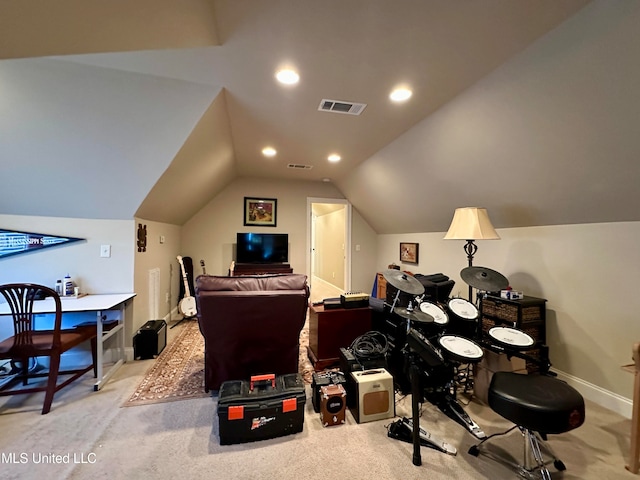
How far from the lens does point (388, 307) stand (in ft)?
9.16

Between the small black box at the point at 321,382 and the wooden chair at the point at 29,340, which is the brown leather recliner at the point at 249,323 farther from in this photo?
the wooden chair at the point at 29,340

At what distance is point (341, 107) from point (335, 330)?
2.25 m

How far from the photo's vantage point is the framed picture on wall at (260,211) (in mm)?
5609

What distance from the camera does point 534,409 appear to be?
1.42 m

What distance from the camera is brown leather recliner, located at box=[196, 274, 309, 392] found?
2.16 meters

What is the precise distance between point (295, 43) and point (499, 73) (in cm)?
150

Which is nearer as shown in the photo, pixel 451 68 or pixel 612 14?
pixel 612 14

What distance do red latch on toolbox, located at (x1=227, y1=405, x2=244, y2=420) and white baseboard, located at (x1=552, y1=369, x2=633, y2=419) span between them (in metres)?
2.95

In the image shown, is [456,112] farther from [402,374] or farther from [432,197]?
[402,374]

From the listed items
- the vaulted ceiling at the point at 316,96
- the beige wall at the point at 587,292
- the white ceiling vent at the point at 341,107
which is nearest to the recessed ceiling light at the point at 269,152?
the vaulted ceiling at the point at 316,96

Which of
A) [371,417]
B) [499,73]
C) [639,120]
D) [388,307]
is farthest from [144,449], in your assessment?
[639,120]

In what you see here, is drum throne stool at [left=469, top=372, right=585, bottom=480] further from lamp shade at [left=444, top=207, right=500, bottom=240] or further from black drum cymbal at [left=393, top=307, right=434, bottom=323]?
lamp shade at [left=444, top=207, right=500, bottom=240]

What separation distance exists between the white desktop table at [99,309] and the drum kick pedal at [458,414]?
9.94 feet

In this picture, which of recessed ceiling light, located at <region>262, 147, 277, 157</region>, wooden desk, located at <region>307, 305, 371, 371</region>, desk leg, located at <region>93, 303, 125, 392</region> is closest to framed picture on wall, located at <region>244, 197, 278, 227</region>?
recessed ceiling light, located at <region>262, 147, 277, 157</region>
